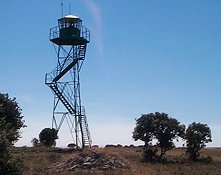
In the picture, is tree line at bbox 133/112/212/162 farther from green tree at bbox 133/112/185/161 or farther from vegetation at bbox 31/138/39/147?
vegetation at bbox 31/138/39/147

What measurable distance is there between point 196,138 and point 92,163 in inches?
830

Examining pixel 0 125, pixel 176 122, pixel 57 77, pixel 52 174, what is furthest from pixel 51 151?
pixel 0 125

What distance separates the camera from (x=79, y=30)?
185 ft

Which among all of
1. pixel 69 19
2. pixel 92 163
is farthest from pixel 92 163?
pixel 69 19

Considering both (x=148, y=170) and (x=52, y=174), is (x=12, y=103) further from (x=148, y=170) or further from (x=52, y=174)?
(x=148, y=170)

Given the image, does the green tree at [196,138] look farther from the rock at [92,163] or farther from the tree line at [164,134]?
the rock at [92,163]

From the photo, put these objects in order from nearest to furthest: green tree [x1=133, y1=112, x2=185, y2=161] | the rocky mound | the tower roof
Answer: the rocky mound
the tower roof
green tree [x1=133, y1=112, x2=185, y2=161]

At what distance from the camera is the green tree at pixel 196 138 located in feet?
205

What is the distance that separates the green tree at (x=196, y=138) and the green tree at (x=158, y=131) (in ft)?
4.69

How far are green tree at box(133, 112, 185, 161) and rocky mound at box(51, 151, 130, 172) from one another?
13.4 m

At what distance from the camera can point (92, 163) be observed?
4600 cm

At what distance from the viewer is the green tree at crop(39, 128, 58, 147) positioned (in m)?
58.0

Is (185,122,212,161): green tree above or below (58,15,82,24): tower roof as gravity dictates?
below

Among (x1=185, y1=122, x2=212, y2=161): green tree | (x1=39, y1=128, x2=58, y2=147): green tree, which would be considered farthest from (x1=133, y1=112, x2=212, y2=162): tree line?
(x1=39, y1=128, x2=58, y2=147): green tree
